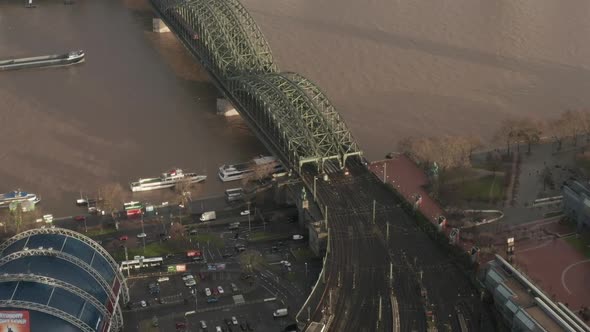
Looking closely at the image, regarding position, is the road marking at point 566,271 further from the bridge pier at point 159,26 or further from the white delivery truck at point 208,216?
the bridge pier at point 159,26

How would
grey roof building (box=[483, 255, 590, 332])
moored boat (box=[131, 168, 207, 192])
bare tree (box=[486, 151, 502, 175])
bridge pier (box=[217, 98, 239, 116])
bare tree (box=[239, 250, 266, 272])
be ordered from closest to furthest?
grey roof building (box=[483, 255, 590, 332]) < bare tree (box=[239, 250, 266, 272]) < moored boat (box=[131, 168, 207, 192]) < bare tree (box=[486, 151, 502, 175]) < bridge pier (box=[217, 98, 239, 116])

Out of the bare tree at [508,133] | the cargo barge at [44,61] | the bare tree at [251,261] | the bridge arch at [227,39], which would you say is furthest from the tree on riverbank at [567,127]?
the cargo barge at [44,61]

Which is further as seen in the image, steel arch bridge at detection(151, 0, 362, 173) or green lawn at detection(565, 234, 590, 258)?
steel arch bridge at detection(151, 0, 362, 173)

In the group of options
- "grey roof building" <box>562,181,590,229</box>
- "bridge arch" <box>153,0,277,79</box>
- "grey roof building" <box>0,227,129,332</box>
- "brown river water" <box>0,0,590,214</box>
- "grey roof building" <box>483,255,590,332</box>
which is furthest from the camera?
"bridge arch" <box>153,0,277,79</box>

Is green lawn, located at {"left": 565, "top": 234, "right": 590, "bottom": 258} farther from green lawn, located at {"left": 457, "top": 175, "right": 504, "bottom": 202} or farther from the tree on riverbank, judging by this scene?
the tree on riverbank

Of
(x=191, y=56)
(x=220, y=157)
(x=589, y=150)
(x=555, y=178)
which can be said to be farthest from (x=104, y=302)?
(x=191, y=56)

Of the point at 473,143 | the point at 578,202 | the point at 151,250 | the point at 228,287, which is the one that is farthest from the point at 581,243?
the point at 151,250

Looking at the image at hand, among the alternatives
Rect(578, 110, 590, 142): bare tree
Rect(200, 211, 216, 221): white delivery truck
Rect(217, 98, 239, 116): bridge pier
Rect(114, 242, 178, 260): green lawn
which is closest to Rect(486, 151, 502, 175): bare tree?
Rect(578, 110, 590, 142): bare tree
